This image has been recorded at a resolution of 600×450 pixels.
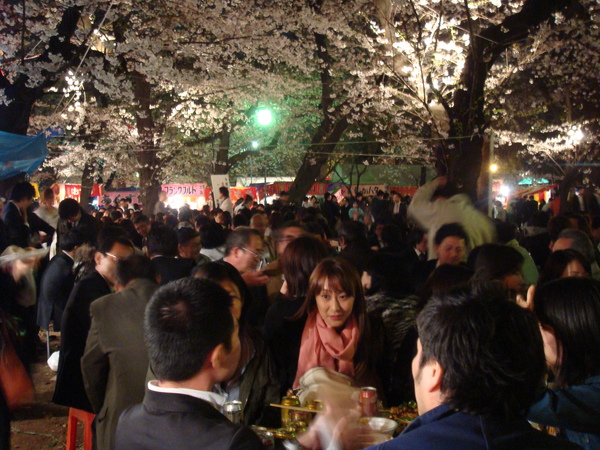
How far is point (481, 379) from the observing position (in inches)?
64.2

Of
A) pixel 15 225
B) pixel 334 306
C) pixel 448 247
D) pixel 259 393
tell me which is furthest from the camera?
Answer: pixel 15 225

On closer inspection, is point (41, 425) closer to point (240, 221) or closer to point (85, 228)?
point (85, 228)

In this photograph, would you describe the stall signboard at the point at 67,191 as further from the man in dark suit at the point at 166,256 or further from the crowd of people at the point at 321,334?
the man in dark suit at the point at 166,256

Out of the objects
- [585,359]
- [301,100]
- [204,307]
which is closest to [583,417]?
[585,359]

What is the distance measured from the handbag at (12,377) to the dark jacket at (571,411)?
7.18 ft

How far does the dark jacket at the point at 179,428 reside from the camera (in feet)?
6.03

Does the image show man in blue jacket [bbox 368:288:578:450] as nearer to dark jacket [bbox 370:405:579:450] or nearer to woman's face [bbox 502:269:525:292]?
dark jacket [bbox 370:405:579:450]

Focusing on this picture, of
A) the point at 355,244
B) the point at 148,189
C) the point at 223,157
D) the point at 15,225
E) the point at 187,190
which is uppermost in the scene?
the point at 223,157

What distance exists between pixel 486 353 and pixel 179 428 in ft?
3.27

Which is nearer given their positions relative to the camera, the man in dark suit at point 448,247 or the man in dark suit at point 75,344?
the man in dark suit at point 75,344

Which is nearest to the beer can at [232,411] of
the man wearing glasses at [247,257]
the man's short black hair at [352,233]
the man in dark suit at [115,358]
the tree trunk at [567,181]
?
the man in dark suit at [115,358]

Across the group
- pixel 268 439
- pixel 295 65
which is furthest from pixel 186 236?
pixel 295 65

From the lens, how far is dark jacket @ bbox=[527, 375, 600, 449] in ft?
7.41

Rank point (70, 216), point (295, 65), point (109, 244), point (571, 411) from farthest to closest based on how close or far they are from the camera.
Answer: point (295, 65), point (70, 216), point (109, 244), point (571, 411)
